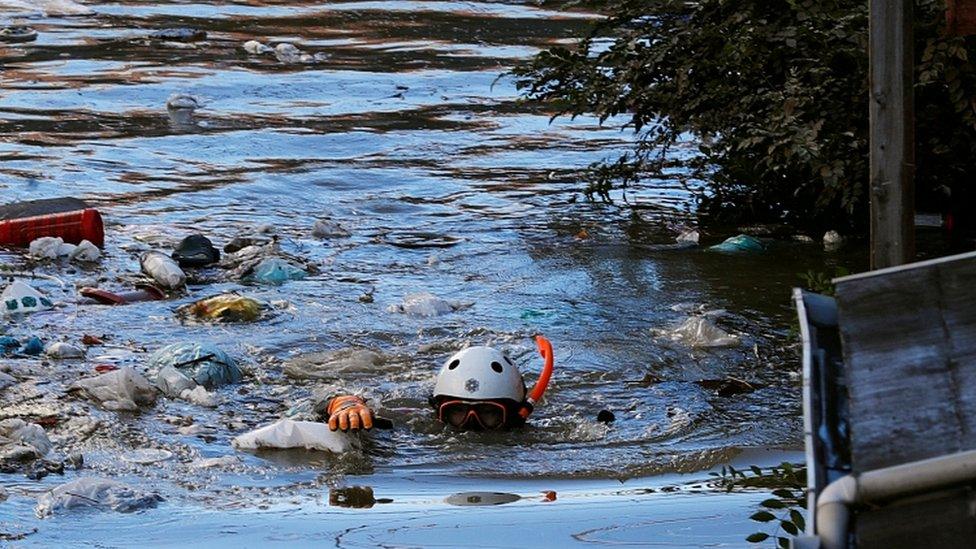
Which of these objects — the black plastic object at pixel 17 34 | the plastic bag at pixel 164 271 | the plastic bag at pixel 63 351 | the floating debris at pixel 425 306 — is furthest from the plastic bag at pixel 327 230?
the black plastic object at pixel 17 34

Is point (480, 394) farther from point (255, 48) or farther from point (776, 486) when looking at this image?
point (255, 48)

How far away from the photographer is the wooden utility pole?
202 inches

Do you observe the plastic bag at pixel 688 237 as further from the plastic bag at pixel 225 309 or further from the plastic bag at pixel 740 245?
the plastic bag at pixel 225 309

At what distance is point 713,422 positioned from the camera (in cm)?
692

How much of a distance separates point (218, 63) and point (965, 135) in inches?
408

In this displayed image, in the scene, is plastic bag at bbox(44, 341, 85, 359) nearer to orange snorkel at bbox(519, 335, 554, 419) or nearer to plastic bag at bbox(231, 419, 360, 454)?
plastic bag at bbox(231, 419, 360, 454)

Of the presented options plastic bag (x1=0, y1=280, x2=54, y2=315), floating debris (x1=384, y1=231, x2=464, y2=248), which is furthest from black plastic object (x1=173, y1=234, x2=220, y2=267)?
floating debris (x1=384, y1=231, x2=464, y2=248)

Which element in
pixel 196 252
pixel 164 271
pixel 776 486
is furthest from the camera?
pixel 196 252

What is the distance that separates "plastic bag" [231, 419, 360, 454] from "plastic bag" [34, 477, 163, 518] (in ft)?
2.40

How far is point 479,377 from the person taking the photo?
6.66 m

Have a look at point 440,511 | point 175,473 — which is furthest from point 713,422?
point 175,473

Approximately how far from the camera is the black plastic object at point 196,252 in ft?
31.3

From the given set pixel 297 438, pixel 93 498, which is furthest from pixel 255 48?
pixel 93 498

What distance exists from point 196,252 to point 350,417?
3.48m
